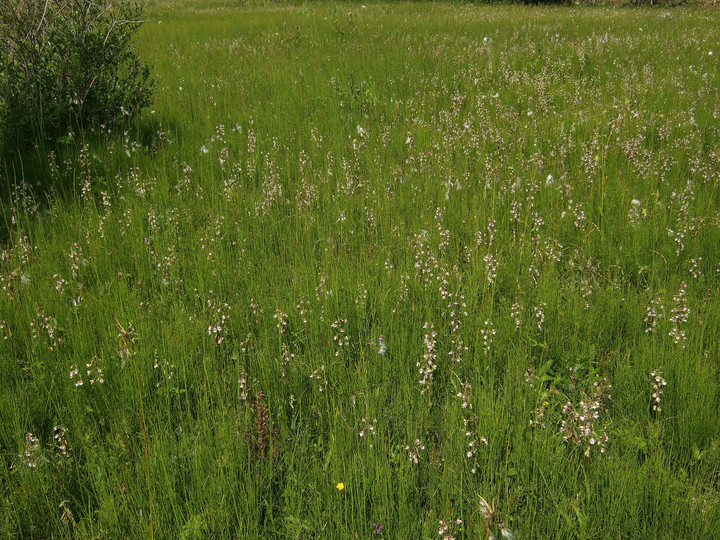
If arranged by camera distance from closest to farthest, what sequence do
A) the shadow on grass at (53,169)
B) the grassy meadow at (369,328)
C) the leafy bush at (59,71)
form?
the grassy meadow at (369,328), the shadow on grass at (53,169), the leafy bush at (59,71)

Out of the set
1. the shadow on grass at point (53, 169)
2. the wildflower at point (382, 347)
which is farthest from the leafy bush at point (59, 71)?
the wildflower at point (382, 347)

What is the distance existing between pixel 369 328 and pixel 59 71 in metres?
4.80

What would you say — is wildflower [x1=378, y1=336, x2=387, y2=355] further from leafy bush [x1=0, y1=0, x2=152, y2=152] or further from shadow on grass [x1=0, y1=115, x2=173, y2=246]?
leafy bush [x1=0, y1=0, x2=152, y2=152]

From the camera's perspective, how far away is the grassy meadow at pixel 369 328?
83.7 inches

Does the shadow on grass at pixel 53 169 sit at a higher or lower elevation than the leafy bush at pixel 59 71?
lower

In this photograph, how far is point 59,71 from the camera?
5660mm

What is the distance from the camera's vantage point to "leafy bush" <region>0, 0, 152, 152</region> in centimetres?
538

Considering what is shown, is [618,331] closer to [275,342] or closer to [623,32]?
[275,342]

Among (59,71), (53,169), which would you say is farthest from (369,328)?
(59,71)

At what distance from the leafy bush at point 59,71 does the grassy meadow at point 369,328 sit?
18.0 inches

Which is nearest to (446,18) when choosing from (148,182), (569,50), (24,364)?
(569,50)

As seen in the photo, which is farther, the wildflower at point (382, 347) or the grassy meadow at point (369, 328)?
the wildflower at point (382, 347)

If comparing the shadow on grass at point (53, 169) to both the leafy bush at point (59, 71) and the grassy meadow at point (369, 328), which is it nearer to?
the grassy meadow at point (369, 328)

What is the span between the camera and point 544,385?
2.77 metres
